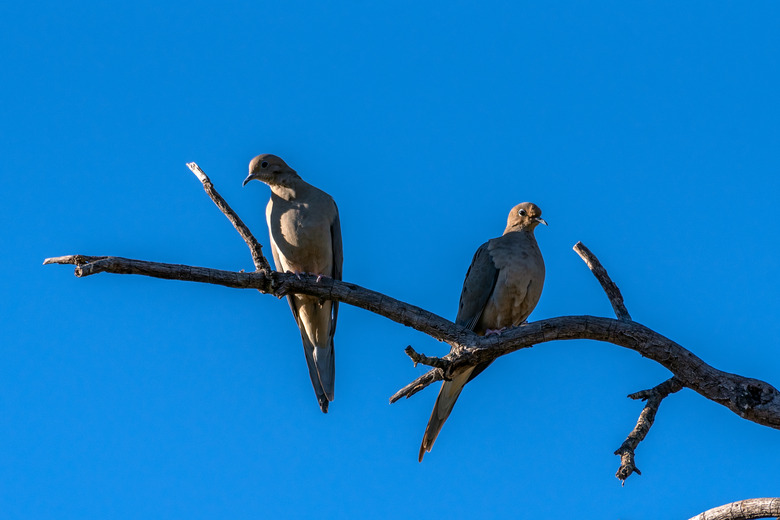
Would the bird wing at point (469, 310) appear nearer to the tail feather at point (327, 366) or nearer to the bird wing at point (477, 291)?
the bird wing at point (477, 291)

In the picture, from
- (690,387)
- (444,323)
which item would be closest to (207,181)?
(444,323)

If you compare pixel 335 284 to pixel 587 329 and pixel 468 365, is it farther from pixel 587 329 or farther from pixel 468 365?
pixel 587 329

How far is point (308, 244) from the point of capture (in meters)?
8.53

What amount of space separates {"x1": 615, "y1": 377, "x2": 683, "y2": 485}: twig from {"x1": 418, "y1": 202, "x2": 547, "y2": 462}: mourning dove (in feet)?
6.51

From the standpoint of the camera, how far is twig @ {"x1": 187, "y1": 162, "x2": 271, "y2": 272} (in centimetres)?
642

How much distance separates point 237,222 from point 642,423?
3367 millimetres

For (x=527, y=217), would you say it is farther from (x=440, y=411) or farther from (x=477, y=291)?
(x=440, y=411)

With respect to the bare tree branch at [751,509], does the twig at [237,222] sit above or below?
above

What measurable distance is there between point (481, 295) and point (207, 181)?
3.08 metres

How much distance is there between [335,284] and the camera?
6.56 m

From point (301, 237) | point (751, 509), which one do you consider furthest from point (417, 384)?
point (301, 237)

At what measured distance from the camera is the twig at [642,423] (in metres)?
5.73

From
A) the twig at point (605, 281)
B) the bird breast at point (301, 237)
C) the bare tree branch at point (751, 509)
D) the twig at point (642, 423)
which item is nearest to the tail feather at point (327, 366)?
the bird breast at point (301, 237)

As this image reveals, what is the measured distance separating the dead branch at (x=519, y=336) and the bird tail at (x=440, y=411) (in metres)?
1.27
